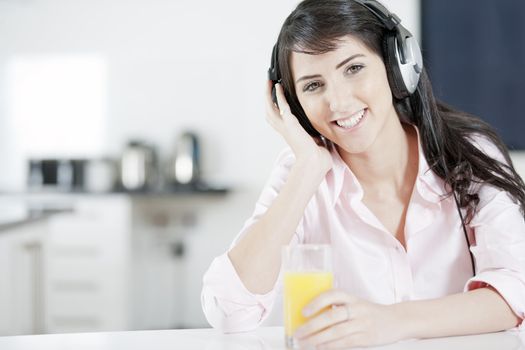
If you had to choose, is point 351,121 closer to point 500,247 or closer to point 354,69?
point 354,69

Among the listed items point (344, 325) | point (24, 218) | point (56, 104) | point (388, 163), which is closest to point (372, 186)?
point (388, 163)

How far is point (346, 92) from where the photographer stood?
4.34 feet

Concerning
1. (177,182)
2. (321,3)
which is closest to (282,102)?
(321,3)

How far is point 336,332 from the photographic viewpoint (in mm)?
957

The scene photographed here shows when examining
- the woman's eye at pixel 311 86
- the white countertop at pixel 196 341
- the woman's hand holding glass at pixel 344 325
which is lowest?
the white countertop at pixel 196 341

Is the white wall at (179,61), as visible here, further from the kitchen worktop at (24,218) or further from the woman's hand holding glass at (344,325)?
the woman's hand holding glass at (344,325)

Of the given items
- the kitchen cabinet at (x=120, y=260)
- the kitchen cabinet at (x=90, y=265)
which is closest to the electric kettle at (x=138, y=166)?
the kitchen cabinet at (x=120, y=260)

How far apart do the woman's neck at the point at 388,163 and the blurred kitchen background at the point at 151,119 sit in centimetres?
273

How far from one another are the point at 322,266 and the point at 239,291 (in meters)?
0.31

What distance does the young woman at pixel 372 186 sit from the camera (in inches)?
49.3

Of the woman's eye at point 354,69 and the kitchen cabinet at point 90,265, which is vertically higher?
the woman's eye at point 354,69

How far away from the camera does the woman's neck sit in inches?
57.4

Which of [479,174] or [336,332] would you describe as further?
[479,174]

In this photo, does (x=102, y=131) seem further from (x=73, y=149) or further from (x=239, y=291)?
(x=239, y=291)
